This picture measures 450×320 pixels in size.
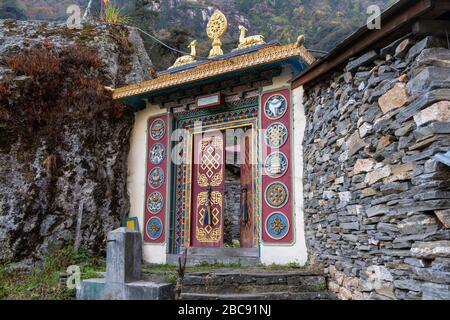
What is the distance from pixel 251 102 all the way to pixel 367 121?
329cm

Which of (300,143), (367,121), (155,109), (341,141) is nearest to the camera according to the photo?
(367,121)

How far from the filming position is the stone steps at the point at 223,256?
6363mm

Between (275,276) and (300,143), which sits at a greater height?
(300,143)

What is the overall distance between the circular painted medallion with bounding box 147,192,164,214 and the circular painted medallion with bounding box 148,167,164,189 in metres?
0.17

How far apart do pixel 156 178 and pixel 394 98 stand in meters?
5.19

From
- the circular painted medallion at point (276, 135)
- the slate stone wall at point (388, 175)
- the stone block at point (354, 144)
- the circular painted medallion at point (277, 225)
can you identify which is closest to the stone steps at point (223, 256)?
the circular painted medallion at point (277, 225)

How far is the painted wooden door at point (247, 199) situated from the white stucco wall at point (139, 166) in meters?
1.85

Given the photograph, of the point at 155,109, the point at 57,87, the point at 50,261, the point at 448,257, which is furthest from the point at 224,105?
the point at 448,257

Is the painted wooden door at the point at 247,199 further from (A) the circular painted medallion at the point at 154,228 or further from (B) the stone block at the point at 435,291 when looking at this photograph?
(B) the stone block at the point at 435,291

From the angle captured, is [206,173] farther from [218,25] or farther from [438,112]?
[438,112]

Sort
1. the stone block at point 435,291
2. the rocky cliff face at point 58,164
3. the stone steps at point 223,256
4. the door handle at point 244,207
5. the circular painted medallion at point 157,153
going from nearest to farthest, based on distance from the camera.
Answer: the stone block at point 435,291, the stone steps at point 223,256, the rocky cliff face at point 58,164, the door handle at point 244,207, the circular painted medallion at point 157,153

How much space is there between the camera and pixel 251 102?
6992 millimetres

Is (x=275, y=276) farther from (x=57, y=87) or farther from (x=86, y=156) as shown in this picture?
(x=57, y=87)

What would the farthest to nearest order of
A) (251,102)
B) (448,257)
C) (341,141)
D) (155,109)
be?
(155,109), (251,102), (341,141), (448,257)
